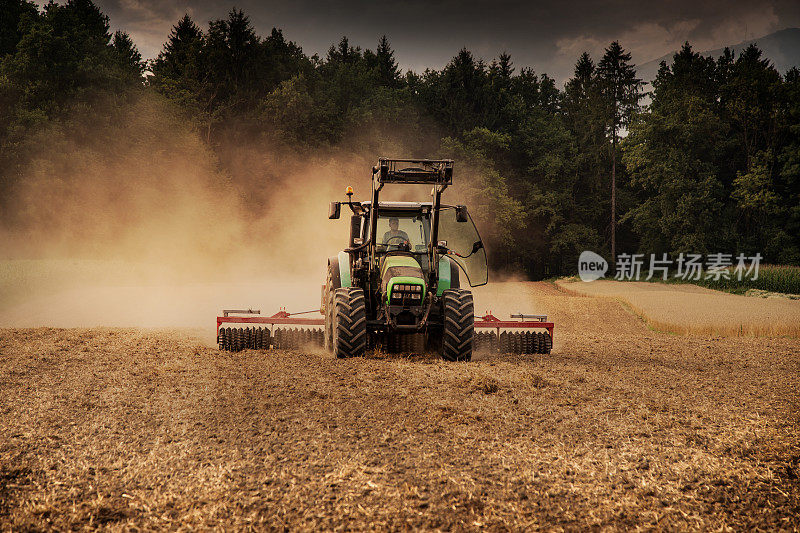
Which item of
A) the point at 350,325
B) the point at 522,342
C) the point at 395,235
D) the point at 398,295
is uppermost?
the point at 395,235

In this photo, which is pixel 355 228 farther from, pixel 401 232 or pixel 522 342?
pixel 522 342

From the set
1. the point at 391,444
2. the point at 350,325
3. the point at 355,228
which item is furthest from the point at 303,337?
the point at 391,444

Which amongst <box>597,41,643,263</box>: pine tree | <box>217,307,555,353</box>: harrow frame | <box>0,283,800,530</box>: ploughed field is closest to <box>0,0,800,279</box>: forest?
<box>597,41,643,263</box>: pine tree

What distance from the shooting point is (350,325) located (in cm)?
905

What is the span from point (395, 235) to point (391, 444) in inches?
210

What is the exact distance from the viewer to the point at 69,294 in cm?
2309

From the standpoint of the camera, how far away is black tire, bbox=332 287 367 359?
9.05m

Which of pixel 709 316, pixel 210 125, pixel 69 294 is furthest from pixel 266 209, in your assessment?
pixel 709 316

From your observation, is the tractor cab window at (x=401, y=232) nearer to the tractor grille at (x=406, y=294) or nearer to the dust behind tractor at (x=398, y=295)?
the dust behind tractor at (x=398, y=295)

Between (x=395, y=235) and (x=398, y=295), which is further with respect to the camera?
(x=395, y=235)

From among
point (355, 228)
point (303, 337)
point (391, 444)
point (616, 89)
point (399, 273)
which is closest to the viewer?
point (391, 444)

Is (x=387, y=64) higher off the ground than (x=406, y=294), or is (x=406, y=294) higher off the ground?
(x=387, y=64)

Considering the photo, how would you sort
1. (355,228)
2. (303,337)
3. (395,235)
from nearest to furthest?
(395,235), (355,228), (303,337)

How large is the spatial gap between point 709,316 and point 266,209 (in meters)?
24.4
